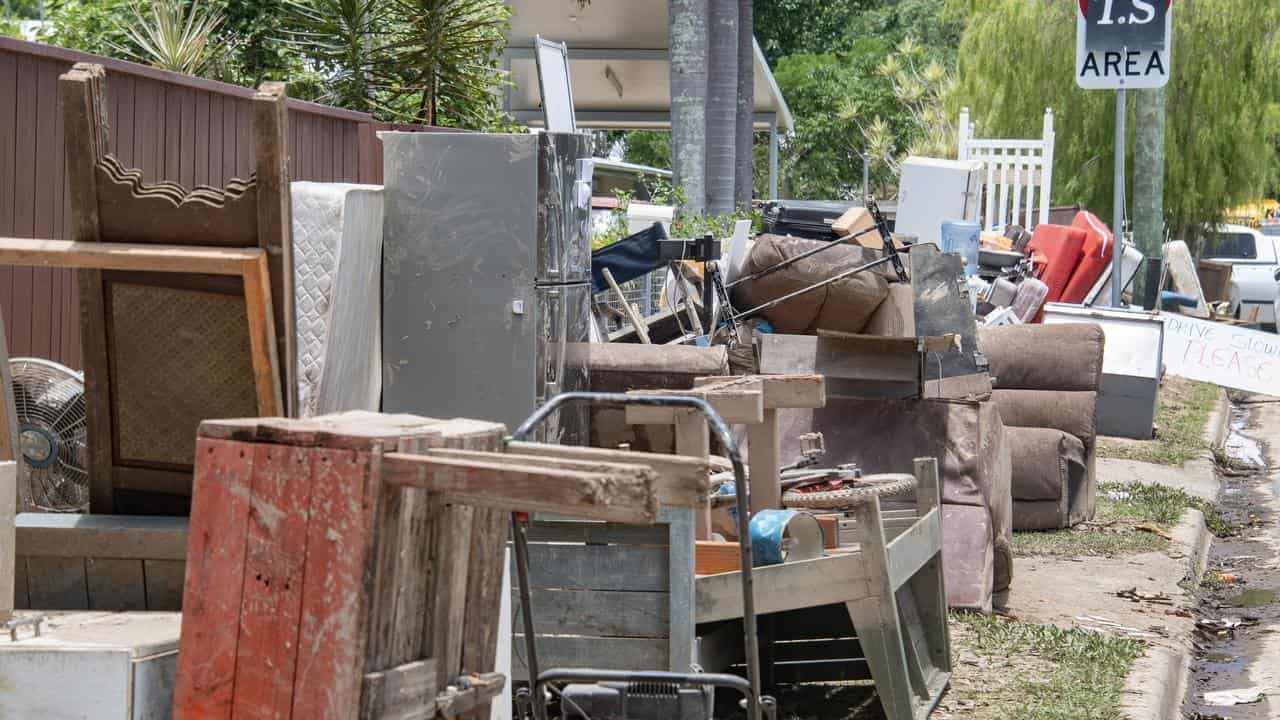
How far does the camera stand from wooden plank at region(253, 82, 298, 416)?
11.3 feet

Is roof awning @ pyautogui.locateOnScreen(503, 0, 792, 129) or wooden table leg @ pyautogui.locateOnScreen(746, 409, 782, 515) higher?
roof awning @ pyautogui.locateOnScreen(503, 0, 792, 129)

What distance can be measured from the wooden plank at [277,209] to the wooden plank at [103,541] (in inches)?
17.0

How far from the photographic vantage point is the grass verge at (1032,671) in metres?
5.39

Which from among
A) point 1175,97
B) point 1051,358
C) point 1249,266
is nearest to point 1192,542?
point 1051,358

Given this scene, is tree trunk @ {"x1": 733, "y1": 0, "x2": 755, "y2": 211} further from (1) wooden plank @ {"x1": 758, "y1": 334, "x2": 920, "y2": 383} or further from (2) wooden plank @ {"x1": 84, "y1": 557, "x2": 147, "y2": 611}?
(2) wooden plank @ {"x1": 84, "y1": 557, "x2": 147, "y2": 611}

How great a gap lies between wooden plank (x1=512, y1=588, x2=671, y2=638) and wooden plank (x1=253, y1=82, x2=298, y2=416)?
44.4 inches

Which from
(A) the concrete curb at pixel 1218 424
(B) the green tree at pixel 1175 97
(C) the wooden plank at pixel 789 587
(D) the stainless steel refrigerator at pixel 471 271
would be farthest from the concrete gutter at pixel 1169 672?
(B) the green tree at pixel 1175 97

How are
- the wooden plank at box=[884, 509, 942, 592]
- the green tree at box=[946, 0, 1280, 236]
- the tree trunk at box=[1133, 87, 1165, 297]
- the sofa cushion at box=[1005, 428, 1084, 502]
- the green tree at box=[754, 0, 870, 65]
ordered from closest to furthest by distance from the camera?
the wooden plank at box=[884, 509, 942, 592] → the sofa cushion at box=[1005, 428, 1084, 502] → the tree trunk at box=[1133, 87, 1165, 297] → the green tree at box=[946, 0, 1280, 236] → the green tree at box=[754, 0, 870, 65]

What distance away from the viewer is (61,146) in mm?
5445

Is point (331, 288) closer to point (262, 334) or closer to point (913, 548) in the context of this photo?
point (262, 334)

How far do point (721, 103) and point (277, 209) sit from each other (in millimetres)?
11206

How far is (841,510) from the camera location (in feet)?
18.6

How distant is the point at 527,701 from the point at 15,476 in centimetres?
147

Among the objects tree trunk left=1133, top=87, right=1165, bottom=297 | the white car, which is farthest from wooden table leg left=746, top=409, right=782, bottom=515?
the white car
